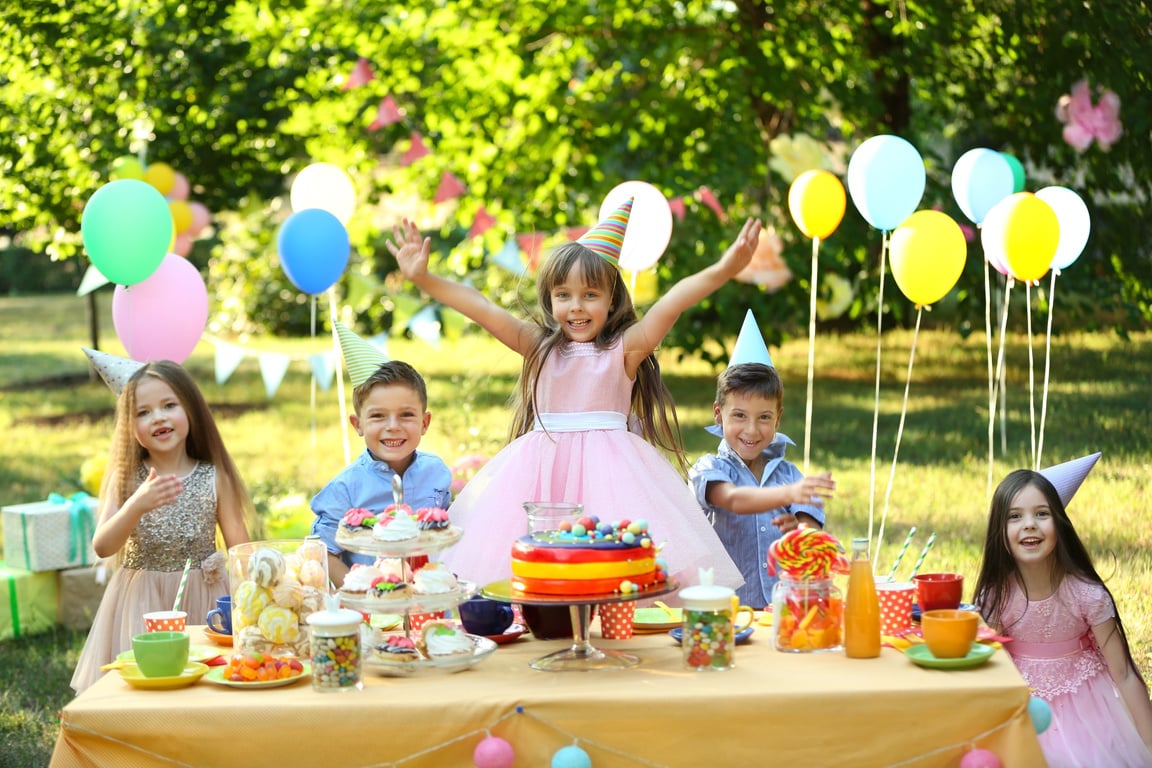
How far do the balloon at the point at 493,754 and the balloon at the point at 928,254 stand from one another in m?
2.89

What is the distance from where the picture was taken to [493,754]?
2762mm

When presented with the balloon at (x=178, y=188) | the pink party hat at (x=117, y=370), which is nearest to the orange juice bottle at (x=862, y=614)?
the pink party hat at (x=117, y=370)

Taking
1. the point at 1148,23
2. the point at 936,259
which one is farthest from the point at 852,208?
the point at 936,259

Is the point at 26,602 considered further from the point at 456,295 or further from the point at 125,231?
the point at 456,295

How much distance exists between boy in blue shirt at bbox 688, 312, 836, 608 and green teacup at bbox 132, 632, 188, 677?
4.97 feet

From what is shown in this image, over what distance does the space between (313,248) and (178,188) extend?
555cm

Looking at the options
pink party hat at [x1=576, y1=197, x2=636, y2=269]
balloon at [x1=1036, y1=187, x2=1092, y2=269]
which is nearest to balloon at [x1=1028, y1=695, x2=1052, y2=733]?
pink party hat at [x1=576, y1=197, x2=636, y2=269]

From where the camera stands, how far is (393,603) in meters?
2.97

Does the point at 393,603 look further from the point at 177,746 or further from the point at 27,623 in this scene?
the point at 27,623

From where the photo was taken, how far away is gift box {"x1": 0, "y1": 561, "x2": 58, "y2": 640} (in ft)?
19.8

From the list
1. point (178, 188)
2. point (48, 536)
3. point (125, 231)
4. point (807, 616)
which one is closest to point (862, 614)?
point (807, 616)

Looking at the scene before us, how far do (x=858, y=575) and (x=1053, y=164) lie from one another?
28.4ft

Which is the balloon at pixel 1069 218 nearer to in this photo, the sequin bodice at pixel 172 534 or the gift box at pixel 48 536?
the sequin bodice at pixel 172 534

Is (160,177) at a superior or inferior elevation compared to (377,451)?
superior
